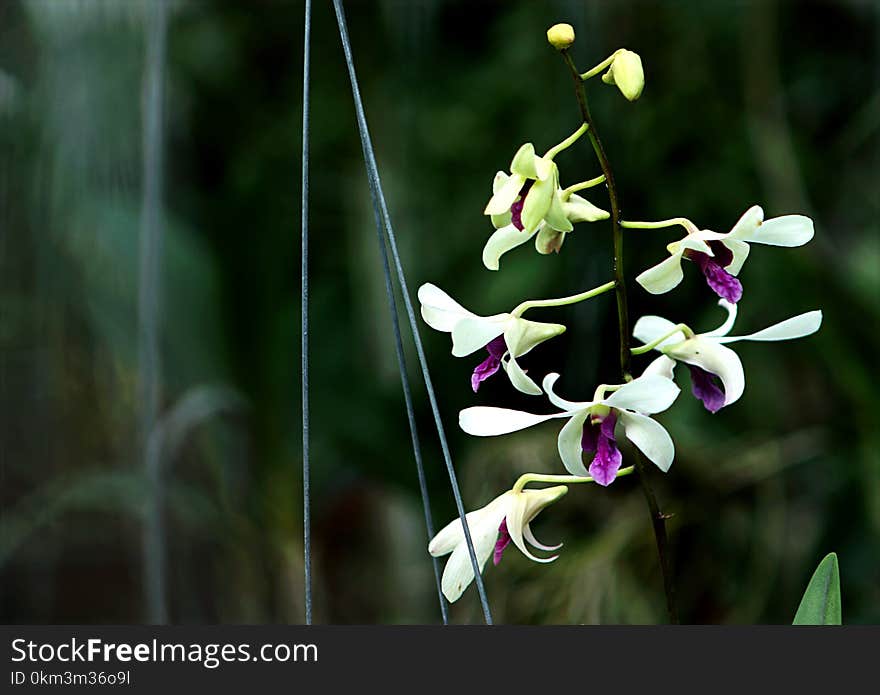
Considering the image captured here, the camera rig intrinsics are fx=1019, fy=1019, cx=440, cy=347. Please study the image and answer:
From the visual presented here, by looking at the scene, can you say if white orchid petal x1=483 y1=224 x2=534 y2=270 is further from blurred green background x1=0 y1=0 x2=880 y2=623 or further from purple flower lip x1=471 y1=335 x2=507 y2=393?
blurred green background x1=0 y1=0 x2=880 y2=623

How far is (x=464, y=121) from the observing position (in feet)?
4.16

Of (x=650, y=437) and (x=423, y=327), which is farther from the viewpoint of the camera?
(x=423, y=327)

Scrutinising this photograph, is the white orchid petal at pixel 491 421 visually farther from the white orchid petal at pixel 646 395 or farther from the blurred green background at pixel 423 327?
the blurred green background at pixel 423 327

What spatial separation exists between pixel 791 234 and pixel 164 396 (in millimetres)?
795

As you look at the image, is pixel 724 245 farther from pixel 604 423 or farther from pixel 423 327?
pixel 423 327

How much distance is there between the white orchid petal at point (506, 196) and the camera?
0.33 m

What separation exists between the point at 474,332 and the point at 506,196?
45 millimetres

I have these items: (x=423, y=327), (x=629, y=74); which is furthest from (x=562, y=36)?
(x=423, y=327)

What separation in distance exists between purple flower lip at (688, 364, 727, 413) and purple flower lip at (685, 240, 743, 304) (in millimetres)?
27

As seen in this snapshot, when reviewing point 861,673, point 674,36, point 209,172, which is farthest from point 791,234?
point 209,172

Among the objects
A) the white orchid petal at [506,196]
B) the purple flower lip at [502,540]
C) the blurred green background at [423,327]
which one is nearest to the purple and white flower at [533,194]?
the white orchid petal at [506,196]

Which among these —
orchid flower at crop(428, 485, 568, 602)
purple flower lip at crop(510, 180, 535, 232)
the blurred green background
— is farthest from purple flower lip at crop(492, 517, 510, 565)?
the blurred green background

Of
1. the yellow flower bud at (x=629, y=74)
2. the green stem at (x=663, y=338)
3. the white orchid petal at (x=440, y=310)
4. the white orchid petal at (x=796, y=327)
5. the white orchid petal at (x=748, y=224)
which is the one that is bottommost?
the white orchid petal at (x=796, y=327)

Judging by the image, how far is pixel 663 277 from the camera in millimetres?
345
